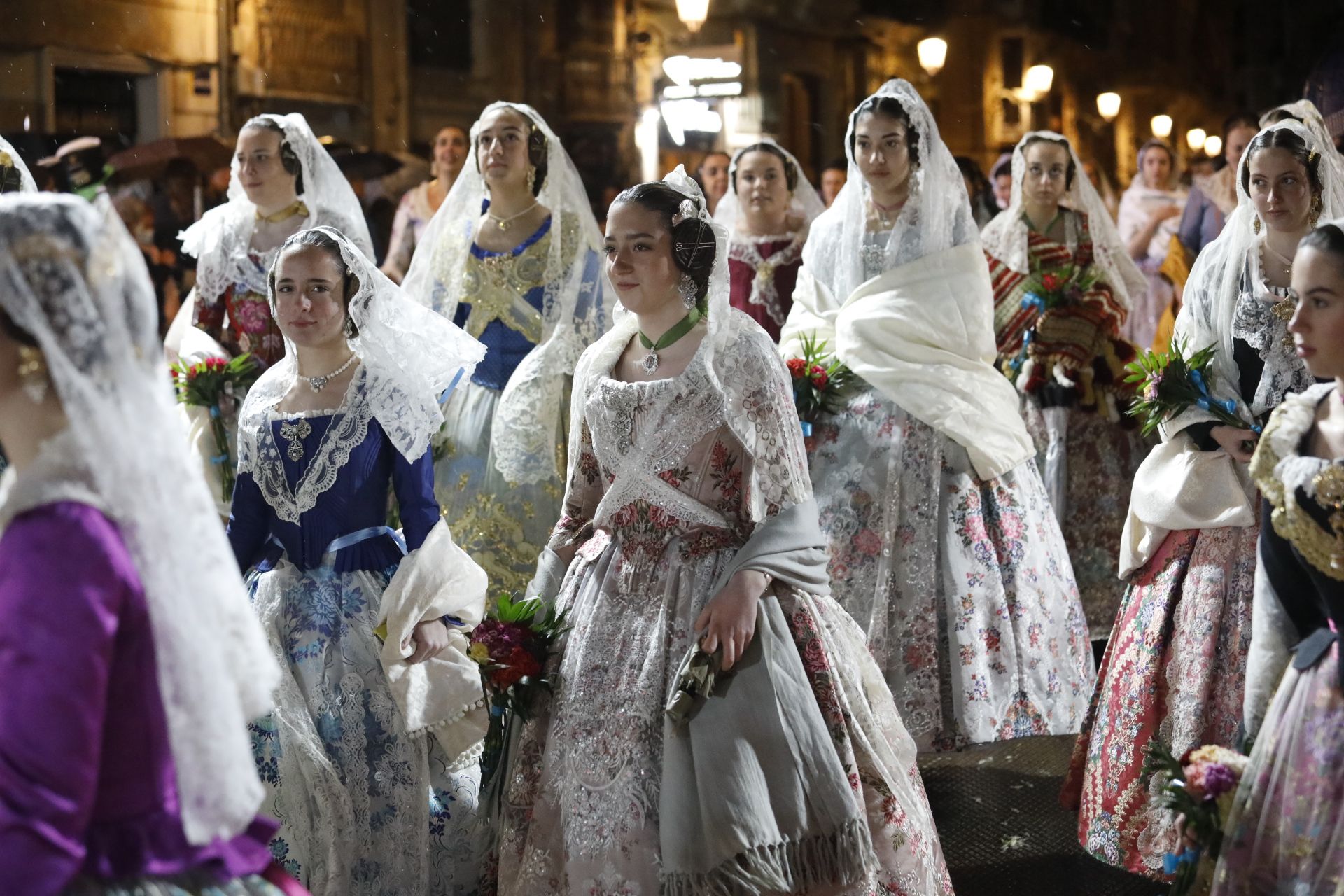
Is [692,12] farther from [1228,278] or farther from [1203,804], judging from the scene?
[1203,804]

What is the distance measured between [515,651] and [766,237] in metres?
3.39

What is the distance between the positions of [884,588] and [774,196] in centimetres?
207

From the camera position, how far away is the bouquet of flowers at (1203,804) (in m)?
2.51

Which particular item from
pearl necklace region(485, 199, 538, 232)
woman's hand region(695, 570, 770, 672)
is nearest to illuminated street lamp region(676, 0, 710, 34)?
pearl necklace region(485, 199, 538, 232)

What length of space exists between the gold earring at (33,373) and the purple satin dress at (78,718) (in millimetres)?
158

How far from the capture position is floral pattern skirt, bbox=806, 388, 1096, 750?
4.82 m

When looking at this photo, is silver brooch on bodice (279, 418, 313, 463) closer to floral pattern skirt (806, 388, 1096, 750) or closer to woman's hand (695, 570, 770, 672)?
woman's hand (695, 570, 770, 672)

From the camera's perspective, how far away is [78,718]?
179 centimetres

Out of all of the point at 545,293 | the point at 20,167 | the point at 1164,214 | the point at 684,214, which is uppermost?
the point at 1164,214

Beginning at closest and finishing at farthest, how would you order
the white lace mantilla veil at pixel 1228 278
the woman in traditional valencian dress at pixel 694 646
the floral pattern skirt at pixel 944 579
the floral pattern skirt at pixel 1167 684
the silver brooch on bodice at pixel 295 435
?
the woman in traditional valencian dress at pixel 694 646 < the silver brooch on bodice at pixel 295 435 < the floral pattern skirt at pixel 1167 684 < the white lace mantilla veil at pixel 1228 278 < the floral pattern skirt at pixel 944 579

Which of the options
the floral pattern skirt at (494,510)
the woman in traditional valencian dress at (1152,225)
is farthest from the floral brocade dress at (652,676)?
the woman in traditional valencian dress at (1152,225)

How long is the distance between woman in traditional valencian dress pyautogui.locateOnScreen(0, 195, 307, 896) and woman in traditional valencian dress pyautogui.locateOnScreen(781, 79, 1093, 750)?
10.5 feet

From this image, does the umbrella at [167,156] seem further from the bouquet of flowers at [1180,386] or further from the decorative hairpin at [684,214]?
the bouquet of flowers at [1180,386]

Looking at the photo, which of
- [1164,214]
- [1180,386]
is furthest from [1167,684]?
[1164,214]
